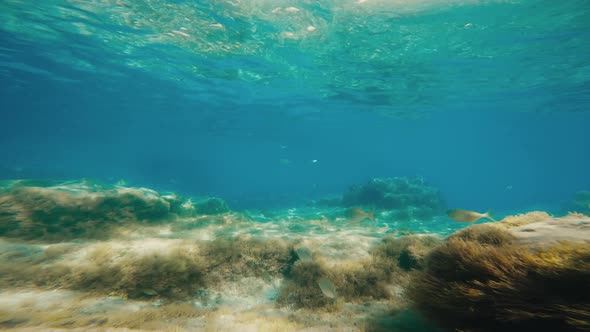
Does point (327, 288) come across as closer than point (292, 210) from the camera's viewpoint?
Yes

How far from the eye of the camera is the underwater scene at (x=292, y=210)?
2881 millimetres

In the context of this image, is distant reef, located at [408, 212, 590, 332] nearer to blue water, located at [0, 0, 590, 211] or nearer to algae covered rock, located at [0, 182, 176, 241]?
algae covered rock, located at [0, 182, 176, 241]

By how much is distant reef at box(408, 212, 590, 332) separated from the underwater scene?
2 centimetres

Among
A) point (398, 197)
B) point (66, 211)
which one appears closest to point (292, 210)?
point (398, 197)

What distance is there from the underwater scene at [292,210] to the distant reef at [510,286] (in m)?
0.02

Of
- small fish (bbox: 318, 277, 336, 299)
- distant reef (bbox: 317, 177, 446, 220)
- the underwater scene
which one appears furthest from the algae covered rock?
distant reef (bbox: 317, 177, 446, 220)

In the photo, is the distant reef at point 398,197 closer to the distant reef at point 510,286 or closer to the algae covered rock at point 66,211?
the distant reef at point 510,286

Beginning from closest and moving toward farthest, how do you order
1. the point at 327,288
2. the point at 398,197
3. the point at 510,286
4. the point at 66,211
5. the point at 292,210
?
the point at 510,286 < the point at 327,288 < the point at 66,211 < the point at 398,197 < the point at 292,210

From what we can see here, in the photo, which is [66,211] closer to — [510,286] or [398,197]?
[510,286]

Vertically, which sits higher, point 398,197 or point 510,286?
point 398,197

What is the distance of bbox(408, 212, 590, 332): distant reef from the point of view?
2012 millimetres

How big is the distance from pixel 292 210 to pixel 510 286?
58.8ft

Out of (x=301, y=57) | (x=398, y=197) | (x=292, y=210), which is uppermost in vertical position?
(x=301, y=57)

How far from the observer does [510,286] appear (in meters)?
2.23
